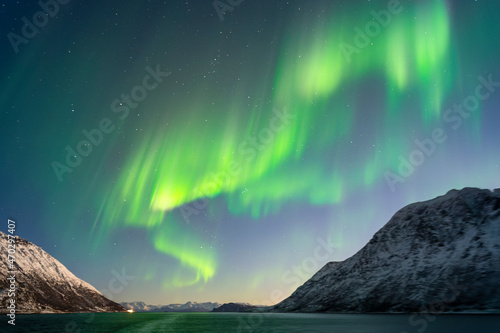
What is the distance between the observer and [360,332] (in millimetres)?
65250

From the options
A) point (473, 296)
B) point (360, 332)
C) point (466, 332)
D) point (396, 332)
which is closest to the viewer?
point (466, 332)

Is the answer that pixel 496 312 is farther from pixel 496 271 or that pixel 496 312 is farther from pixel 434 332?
pixel 434 332

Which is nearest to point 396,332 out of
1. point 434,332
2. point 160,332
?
point 434,332

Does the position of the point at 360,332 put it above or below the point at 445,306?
above

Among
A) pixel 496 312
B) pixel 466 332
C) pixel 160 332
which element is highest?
pixel 160 332

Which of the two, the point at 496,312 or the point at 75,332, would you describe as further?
the point at 496,312

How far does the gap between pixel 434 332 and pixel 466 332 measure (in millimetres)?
5557

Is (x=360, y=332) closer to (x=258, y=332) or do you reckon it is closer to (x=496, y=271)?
(x=258, y=332)

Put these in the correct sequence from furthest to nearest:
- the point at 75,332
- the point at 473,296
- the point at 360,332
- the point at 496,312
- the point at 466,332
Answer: the point at 473,296 → the point at 496,312 → the point at 75,332 → the point at 360,332 → the point at 466,332

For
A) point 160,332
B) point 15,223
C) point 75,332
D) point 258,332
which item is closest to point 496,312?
point 258,332

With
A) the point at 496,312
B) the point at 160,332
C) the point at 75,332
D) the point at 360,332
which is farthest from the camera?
the point at 496,312

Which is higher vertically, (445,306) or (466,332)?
(466,332)

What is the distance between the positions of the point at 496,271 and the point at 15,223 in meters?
245

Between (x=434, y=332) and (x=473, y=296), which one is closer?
(x=434, y=332)
